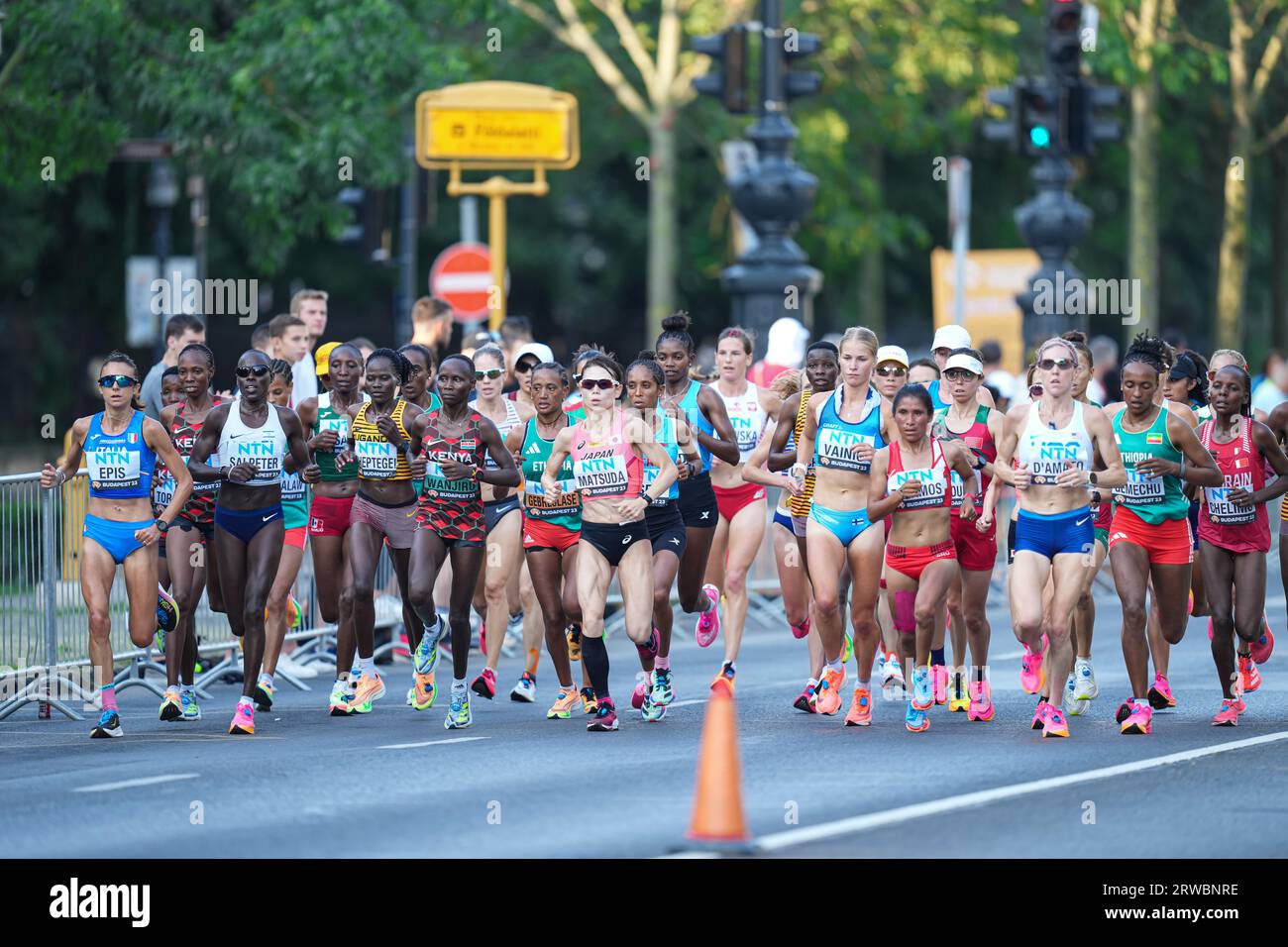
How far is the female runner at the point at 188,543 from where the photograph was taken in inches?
548

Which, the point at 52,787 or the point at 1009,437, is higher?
the point at 1009,437

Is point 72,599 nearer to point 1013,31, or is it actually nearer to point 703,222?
point 1013,31

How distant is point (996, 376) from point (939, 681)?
8.03 m

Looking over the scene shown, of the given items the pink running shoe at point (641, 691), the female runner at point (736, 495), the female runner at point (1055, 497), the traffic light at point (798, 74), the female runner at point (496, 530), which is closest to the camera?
the female runner at point (1055, 497)

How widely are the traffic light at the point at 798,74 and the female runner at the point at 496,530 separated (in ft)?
19.9

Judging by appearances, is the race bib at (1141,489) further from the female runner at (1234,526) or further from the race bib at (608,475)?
the race bib at (608,475)

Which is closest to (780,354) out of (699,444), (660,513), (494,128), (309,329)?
(699,444)

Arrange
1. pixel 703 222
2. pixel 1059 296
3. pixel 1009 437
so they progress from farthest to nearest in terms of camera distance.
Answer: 1. pixel 703 222
2. pixel 1059 296
3. pixel 1009 437

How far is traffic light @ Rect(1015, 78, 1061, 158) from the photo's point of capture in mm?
23219

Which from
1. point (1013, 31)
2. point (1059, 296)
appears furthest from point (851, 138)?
point (1059, 296)

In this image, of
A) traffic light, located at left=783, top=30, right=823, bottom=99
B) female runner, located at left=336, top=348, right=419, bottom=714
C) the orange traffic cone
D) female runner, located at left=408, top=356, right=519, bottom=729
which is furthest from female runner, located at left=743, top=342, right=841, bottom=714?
traffic light, located at left=783, top=30, right=823, bottom=99

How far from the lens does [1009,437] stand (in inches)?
515

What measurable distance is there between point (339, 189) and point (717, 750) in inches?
653

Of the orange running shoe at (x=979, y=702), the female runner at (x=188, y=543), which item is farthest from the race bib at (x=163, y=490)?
the orange running shoe at (x=979, y=702)
